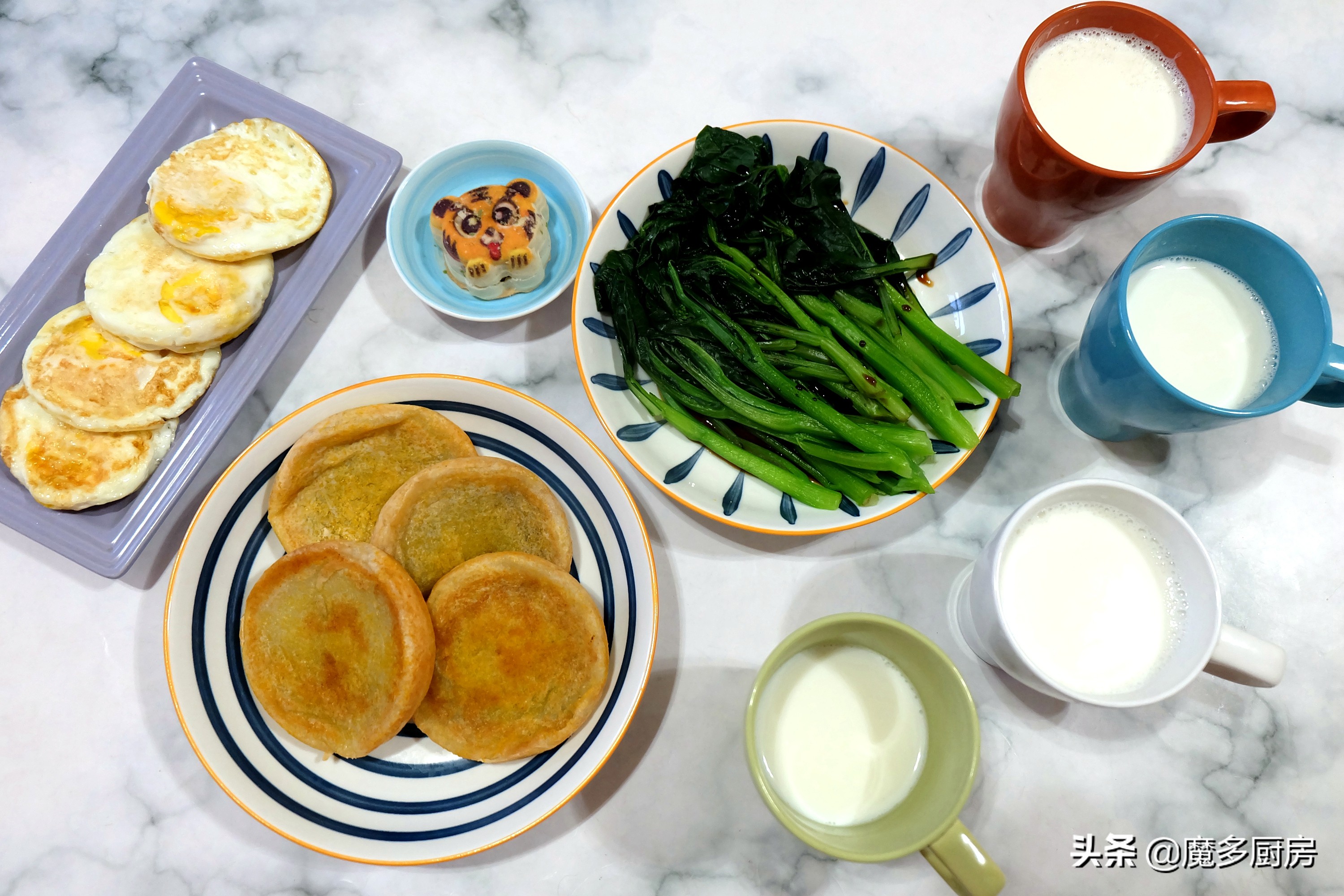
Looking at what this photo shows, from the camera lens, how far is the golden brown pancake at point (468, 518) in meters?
1.68

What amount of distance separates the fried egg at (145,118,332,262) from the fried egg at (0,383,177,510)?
1.48ft

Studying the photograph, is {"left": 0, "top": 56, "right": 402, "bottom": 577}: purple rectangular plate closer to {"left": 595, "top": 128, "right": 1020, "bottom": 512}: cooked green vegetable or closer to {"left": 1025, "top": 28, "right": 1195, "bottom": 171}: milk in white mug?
{"left": 595, "top": 128, "right": 1020, "bottom": 512}: cooked green vegetable

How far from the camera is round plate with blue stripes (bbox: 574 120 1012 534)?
5.76 feet

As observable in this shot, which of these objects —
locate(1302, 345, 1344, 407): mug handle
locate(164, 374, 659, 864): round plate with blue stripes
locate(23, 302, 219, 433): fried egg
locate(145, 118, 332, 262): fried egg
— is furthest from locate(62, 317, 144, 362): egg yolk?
locate(1302, 345, 1344, 407): mug handle

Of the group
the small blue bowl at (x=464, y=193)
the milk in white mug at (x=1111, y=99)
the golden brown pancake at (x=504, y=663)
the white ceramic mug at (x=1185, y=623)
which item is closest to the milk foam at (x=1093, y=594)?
the white ceramic mug at (x=1185, y=623)

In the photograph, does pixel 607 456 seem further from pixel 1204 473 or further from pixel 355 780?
pixel 1204 473

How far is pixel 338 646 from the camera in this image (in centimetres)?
165

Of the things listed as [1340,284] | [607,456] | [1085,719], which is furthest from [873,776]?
[1340,284]

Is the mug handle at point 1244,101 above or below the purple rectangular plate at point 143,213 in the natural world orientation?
above

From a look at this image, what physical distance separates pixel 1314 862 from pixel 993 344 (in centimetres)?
145

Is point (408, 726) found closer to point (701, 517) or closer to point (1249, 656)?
point (701, 517)

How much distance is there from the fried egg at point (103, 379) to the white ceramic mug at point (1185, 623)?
72.0 inches

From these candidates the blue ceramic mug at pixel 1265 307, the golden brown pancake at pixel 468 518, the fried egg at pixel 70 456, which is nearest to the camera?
the blue ceramic mug at pixel 1265 307

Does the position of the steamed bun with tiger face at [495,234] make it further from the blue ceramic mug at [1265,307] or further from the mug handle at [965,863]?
the mug handle at [965,863]
